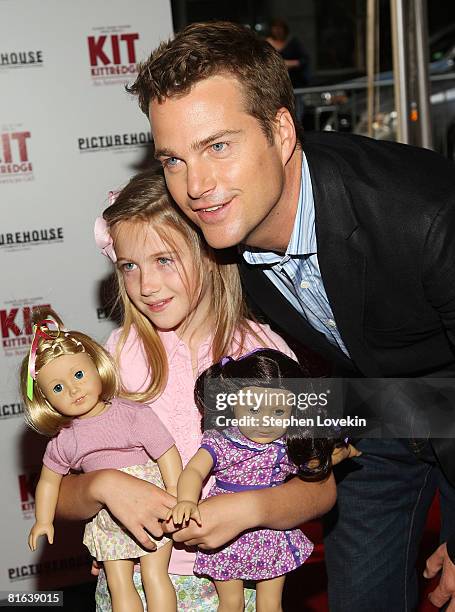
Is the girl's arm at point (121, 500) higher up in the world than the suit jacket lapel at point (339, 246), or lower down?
lower down

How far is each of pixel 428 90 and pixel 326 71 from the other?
2.71m

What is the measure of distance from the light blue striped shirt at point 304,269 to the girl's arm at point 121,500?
52cm

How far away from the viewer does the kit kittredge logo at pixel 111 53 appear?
10.3 feet

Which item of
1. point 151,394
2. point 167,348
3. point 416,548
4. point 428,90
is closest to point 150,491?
point 151,394

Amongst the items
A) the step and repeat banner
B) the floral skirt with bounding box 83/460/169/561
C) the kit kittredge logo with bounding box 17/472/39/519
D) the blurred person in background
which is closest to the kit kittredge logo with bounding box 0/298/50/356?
the step and repeat banner

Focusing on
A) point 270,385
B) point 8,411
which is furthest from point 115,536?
point 8,411

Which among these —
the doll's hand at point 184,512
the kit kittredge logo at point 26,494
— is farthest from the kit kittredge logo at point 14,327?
the doll's hand at point 184,512

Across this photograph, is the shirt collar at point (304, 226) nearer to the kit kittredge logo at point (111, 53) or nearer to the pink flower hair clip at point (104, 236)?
the pink flower hair clip at point (104, 236)

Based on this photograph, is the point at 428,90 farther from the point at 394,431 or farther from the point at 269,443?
the point at 269,443

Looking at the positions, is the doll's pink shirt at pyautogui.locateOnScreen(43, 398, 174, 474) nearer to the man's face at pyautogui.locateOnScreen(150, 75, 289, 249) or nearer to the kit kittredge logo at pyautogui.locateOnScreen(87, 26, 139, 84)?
the man's face at pyautogui.locateOnScreen(150, 75, 289, 249)

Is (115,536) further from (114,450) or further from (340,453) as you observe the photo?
(340,453)

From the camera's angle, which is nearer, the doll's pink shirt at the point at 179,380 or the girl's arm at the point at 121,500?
the girl's arm at the point at 121,500

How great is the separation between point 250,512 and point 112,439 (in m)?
0.32

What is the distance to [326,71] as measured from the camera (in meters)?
6.80
